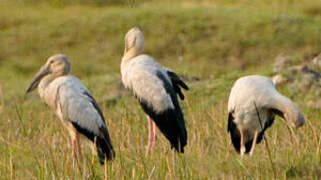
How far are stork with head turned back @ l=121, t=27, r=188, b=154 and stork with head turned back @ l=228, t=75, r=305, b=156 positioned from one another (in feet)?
1.50

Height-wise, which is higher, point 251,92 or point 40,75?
point 251,92

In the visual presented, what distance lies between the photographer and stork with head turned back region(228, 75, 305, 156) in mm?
7004

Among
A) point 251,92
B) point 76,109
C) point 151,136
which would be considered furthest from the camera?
point 151,136

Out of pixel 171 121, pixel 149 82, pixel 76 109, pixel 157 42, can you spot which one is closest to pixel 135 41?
pixel 149 82

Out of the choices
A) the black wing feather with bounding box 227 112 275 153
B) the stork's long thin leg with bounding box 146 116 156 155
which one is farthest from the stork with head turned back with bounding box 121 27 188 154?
the black wing feather with bounding box 227 112 275 153

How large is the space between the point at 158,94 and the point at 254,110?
→ 0.89 meters

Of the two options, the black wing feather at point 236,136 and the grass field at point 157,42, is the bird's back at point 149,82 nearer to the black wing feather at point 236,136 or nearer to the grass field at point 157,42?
the black wing feather at point 236,136

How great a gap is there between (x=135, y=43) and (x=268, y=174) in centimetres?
346

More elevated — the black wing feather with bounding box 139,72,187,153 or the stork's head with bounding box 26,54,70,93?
the stork's head with bounding box 26,54,70,93

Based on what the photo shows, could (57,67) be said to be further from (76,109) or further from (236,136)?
(236,136)

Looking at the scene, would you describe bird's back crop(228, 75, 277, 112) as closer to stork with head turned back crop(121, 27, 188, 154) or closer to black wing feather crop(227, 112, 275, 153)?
black wing feather crop(227, 112, 275, 153)

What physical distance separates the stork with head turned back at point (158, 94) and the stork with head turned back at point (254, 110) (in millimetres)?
456

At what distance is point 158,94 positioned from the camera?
25.2 feet

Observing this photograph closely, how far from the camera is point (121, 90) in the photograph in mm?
13375
